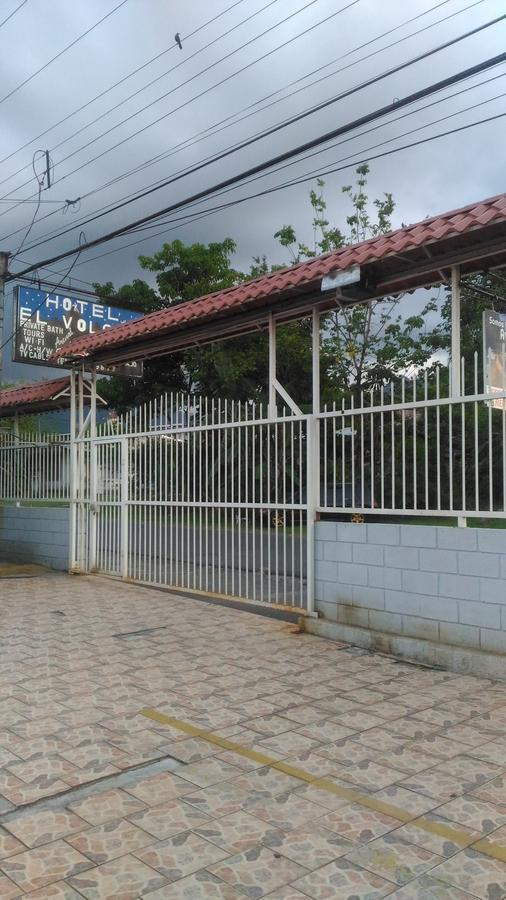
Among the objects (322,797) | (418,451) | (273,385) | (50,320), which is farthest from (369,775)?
(50,320)

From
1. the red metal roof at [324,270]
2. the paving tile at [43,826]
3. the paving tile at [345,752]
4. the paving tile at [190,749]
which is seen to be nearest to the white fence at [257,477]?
the red metal roof at [324,270]

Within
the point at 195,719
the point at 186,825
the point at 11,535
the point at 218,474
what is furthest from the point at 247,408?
the point at 11,535

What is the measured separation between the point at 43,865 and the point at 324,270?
5165 mm

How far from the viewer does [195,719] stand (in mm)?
4508

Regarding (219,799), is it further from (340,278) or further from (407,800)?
(340,278)

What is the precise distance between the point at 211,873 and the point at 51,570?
949 centimetres

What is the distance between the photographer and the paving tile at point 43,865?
271 centimetres

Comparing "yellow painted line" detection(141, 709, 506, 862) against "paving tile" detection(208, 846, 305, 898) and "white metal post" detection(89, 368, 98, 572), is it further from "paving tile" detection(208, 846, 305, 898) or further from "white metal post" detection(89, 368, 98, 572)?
"white metal post" detection(89, 368, 98, 572)

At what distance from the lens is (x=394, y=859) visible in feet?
9.37

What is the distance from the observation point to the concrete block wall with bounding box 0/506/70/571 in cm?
1154

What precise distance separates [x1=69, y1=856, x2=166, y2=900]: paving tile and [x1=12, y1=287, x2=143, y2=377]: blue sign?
10926 millimetres

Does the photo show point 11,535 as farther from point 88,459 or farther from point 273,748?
point 273,748

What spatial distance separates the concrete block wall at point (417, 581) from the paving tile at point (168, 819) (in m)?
2.99

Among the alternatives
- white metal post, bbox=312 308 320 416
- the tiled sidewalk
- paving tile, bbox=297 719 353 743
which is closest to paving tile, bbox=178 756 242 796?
the tiled sidewalk
